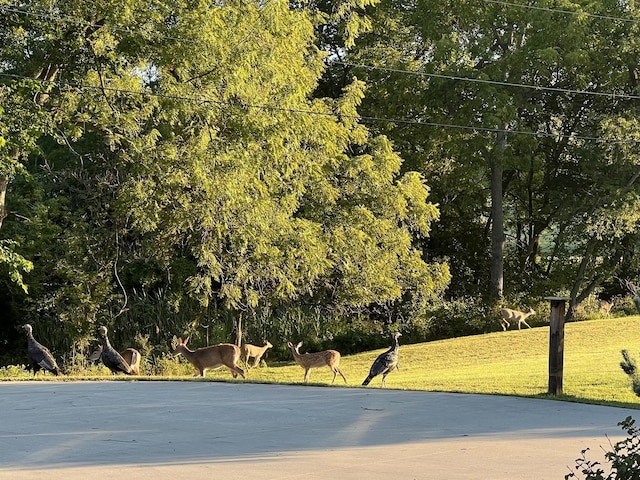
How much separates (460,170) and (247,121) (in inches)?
551

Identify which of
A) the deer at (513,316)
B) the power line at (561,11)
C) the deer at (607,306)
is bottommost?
the deer at (513,316)

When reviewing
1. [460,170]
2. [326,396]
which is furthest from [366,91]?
[326,396]

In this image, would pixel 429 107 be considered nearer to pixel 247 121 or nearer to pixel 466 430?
pixel 247 121

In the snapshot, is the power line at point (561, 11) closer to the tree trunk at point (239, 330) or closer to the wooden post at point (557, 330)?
the tree trunk at point (239, 330)

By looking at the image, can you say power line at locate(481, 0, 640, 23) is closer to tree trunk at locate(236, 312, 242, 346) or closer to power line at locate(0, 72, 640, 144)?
power line at locate(0, 72, 640, 144)

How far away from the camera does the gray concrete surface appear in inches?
295

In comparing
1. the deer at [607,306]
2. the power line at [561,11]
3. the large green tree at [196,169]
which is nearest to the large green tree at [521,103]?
the power line at [561,11]

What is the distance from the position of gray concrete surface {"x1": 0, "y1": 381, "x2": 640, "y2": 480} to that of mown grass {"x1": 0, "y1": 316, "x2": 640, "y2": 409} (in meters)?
1.95

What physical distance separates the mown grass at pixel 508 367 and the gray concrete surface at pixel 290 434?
6.39ft

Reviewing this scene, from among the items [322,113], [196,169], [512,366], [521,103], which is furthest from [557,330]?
[521,103]

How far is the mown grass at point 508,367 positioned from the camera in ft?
47.1

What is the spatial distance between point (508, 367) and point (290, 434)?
11.9 meters

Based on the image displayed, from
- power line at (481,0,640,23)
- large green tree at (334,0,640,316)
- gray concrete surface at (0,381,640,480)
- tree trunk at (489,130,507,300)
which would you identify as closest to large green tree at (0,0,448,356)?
large green tree at (334,0,640,316)

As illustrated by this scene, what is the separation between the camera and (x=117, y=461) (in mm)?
7750
